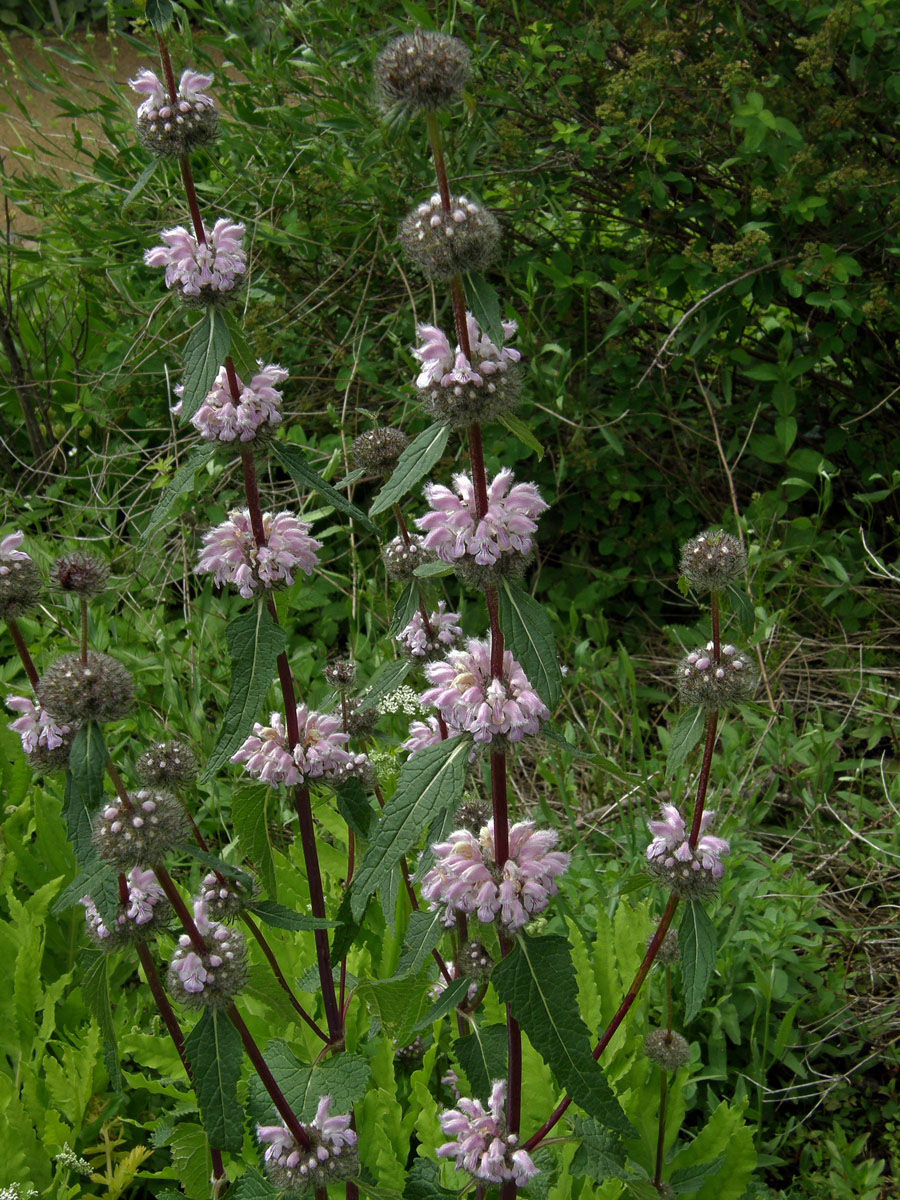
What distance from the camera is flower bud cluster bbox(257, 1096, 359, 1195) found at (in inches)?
73.8

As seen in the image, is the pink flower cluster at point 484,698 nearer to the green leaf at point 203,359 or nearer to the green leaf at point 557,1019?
the green leaf at point 557,1019

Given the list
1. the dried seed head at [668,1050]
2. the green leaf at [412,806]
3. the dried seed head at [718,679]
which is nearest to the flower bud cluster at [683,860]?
the dried seed head at [718,679]

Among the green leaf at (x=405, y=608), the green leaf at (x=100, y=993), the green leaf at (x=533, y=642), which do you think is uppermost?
the green leaf at (x=533, y=642)

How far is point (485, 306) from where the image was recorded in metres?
1.37

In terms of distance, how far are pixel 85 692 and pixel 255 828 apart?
488 millimetres

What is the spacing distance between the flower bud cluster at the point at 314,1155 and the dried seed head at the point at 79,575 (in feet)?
3.43

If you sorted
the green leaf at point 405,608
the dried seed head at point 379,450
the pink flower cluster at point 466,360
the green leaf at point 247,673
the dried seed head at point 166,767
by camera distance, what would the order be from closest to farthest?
1. the pink flower cluster at point 466,360
2. the green leaf at point 247,673
3. the dried seed head at point 166,767
4. the green leaf at point 405,608
5. the dried seed head at point 379,450

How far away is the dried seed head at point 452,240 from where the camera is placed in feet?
4.47

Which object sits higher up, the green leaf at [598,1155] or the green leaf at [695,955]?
the green leaf at [695,955]

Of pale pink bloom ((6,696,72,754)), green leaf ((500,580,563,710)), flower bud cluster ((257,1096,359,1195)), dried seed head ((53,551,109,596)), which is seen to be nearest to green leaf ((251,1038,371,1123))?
flower bud cluster ((257,1096,359,1195))

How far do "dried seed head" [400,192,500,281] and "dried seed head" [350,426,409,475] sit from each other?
835mm

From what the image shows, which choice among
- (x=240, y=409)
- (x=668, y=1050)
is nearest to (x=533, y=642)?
(x=240, y=409)

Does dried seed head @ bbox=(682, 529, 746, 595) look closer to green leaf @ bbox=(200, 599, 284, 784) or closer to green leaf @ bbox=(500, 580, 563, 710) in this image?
green leaf @ bbox=(500, 580, 563, 710)

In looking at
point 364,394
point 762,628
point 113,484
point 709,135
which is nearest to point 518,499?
point 762,628
